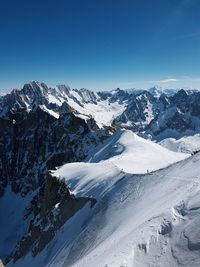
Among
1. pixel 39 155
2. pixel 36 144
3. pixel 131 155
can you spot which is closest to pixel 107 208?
pixel 131 155

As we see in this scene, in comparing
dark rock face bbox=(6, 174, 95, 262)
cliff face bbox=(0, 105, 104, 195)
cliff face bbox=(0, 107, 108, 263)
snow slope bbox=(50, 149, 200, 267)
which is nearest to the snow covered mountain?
snow slope bbox=(50, 149, 200, 267)

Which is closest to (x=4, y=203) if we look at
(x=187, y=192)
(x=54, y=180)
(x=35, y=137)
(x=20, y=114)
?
(x=35, y=137)

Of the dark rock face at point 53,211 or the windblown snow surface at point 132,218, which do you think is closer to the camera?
the windblown snow surface at point 132,218

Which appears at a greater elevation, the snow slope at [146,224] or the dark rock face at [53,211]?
the snow slope at [146,224]

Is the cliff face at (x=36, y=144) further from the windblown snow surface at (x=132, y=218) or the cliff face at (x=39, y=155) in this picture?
the windblown snow surface at (x=132, y=218)

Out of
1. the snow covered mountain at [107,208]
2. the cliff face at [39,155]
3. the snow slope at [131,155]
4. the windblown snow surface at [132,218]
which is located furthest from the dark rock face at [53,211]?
the snow slope at [131,155]

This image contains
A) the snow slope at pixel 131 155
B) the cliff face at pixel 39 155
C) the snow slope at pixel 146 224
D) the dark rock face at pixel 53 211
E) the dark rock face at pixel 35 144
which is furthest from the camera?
the dark rock face at pixel 35 144

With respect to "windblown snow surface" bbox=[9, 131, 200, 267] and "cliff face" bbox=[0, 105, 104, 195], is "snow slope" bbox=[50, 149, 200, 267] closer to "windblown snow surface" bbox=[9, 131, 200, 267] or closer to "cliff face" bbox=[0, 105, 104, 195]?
"windblown snow surface" bbox=[9, 131, 200, 267]

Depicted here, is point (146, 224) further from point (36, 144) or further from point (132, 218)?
point (36, 144)
